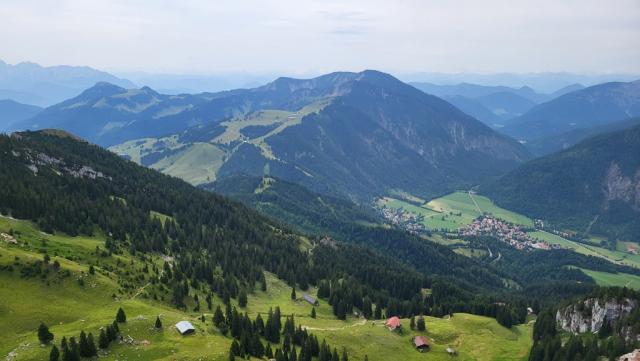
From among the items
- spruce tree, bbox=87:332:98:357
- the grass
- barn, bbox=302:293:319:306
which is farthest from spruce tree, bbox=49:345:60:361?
barn, bbox=302:293:319:306

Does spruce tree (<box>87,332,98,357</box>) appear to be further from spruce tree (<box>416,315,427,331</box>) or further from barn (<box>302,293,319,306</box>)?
barn (<box>302,293,319,306</box>)

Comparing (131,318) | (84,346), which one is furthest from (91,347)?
(131,318)

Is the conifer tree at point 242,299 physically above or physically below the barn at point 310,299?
above

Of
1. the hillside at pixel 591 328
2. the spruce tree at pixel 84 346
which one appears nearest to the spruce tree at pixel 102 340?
the spruce tree at pixel 84 346

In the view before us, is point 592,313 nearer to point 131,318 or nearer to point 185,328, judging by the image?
point 185,328

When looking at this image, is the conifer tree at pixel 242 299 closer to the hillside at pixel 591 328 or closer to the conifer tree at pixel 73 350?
the conifer tree at pixel 73 350
